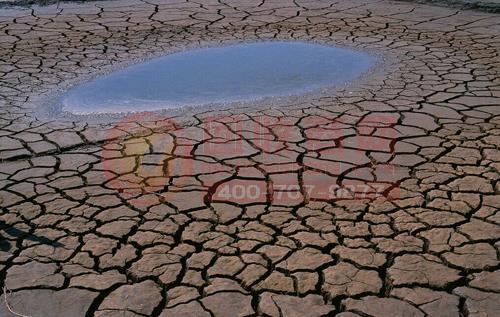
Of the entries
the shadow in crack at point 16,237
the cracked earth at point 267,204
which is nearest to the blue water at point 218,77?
the cracked earth at point 267,204

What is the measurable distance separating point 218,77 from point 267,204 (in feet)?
9.08

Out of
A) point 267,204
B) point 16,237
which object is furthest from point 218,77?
point 16,237

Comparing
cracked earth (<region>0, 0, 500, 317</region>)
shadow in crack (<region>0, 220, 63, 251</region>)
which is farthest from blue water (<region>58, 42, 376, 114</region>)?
shadow in crack (<region>0, 220, 63, 251</region>)

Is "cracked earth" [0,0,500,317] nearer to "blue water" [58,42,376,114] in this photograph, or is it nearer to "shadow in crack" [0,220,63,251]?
"shadow in crack" [0,220,63,251]

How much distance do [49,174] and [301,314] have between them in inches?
82.6

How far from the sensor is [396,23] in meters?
8.23

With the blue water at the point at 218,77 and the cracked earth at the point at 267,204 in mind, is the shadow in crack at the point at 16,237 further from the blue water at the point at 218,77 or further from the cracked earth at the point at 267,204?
the blue water at the point at 218,77

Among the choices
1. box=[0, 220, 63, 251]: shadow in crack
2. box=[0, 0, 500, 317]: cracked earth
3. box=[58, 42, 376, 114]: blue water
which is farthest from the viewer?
box=[58, 42, 376, 114]: blue water

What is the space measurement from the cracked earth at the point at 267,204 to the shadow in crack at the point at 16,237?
0.03 ft

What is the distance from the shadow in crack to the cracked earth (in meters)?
0.01

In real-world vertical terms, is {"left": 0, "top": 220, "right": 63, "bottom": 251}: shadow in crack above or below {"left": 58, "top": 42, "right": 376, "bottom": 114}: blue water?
below

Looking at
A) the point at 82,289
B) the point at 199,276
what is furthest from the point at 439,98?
the point at 82,289

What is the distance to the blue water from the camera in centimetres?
554

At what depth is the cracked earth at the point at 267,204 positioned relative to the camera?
9.35ft
